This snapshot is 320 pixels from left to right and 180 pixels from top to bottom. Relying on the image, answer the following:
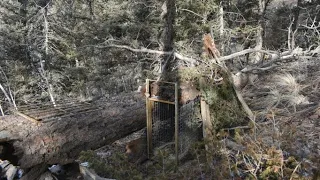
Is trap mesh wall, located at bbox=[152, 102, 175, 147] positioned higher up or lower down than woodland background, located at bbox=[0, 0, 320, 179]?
lower down

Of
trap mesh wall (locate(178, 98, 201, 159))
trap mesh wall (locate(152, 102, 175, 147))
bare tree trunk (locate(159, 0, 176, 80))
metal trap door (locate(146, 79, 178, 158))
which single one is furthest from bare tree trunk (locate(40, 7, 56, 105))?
trap mesh wall (locate(178, 98, 201, 159))

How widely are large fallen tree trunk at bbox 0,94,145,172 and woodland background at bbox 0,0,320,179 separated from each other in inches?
63.1

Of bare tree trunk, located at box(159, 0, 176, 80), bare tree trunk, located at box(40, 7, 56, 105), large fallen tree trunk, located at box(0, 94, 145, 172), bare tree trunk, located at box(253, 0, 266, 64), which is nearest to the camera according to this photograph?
large fallen tree trunk, located at box(0, 94, 145, 172)

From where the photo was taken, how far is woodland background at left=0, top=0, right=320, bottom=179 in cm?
664

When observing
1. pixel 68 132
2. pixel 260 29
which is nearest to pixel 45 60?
pixel 68 132

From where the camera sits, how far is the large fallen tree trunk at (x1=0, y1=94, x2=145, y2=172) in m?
4.49

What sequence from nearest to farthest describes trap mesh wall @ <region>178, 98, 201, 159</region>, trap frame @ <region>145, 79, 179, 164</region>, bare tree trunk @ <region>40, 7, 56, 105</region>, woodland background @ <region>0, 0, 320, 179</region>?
trap mesh wall @ <region>178, 98, 201, 159</region>, trap frame @ <region>145, 79, 179, 164</region>, woodland background @ <region>0, 0, 320, 179</region>, bare tree trunk @ <region>40, 7, 56, 105</region>

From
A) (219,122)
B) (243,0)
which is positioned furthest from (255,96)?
(243,0)

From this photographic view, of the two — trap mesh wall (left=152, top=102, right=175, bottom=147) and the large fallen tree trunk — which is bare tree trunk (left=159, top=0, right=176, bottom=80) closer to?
the large fallen tree trunk

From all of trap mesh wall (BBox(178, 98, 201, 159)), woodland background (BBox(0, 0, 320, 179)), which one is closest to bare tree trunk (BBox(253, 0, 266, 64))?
woodland background (BBox(0, 0, 320, 179))

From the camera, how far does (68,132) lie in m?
5.07

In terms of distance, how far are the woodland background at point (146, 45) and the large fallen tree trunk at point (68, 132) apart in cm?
160

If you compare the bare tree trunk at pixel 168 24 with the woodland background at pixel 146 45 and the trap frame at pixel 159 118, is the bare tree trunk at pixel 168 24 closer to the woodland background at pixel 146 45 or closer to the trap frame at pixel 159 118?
the woodland background at pixel 146 45

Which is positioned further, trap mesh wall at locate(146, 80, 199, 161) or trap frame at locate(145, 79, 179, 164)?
trap frame at locate(145, 79, 179, 164)
